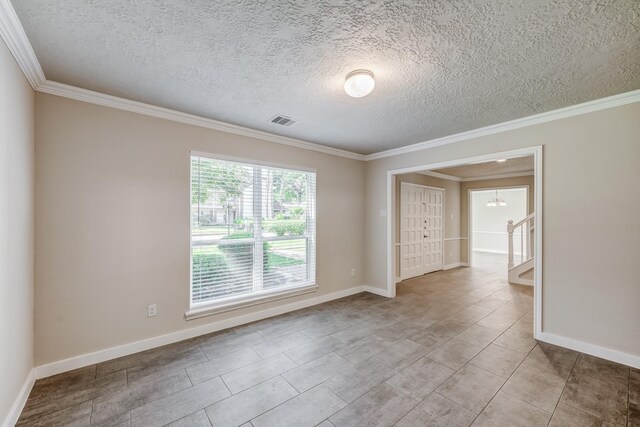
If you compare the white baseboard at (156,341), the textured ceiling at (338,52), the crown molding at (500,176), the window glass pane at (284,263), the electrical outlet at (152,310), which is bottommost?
the white baseboard at (156,341)

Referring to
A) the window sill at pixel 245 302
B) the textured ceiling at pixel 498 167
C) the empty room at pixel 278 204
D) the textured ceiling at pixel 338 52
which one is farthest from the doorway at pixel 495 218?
the textured ceiling at pixel 338 52

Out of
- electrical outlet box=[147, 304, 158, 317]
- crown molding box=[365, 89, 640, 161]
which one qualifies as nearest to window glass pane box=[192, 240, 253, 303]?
electrical outlet box=[147, 304, 158, 317]

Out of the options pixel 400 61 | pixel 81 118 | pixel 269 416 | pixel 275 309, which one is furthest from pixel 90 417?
pixel 400 61

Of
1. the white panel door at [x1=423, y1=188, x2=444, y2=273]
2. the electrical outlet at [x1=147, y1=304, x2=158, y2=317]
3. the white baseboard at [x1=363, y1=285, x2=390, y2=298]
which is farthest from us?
the white panel door at [x1=423, y1=188, x2=444, y2=273]

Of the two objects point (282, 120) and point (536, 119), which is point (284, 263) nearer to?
point (282, 120)

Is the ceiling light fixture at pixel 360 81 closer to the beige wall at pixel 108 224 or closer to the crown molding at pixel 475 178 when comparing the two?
the beige wall at pixel 108 224

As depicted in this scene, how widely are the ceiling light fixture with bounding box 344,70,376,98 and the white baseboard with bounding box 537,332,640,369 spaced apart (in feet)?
10.7

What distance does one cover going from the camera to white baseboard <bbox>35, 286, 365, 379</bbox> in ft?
7.69

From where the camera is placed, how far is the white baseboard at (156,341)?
7.69 ft

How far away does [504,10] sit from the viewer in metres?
1.48

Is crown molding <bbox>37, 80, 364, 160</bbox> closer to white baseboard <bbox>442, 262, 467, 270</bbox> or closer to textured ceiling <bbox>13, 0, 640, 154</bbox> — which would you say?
textured ceiling <bbox>13, 0, 640, 154</bbox>

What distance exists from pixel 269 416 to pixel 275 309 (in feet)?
6.26

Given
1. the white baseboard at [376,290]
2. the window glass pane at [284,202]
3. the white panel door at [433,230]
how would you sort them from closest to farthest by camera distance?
the window glass pane at [284,202] → the white baseboard at [376,290] → the white panel door at [433,230]

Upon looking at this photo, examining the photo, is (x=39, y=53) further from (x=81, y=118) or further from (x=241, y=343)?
(x=241, y=343)
